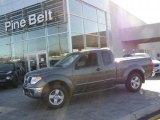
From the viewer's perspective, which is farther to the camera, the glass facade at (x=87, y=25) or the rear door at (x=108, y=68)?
the glass facade at (x=87, y=25)

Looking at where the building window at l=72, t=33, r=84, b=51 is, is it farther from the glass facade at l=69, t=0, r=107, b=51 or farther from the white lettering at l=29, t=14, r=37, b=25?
the white lettering at l=29, t=14, r=37, b=25

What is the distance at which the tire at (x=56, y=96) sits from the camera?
7.62 meters

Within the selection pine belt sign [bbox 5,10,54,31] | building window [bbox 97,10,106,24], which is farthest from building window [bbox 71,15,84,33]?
building window [bbox 97,10,106,24]

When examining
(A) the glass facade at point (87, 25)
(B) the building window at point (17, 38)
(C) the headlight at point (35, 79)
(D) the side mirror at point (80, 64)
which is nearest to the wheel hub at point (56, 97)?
(C) the headlight at point (35, 79)

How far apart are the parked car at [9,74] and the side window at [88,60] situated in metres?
7.07

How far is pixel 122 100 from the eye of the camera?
809cm

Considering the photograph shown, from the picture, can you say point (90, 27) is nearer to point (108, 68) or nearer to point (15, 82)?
point (15, 82)

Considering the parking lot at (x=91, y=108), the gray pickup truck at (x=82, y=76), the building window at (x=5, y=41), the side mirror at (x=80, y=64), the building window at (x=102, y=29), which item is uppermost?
the building window at (x=102, y=29)

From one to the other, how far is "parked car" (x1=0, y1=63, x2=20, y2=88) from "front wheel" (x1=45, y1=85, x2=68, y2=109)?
709 centimetres

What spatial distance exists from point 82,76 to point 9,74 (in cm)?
736

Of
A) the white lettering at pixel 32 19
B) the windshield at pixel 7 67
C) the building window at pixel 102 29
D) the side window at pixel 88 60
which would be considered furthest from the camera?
the building window at pixel 102 29

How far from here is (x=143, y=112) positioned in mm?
6602

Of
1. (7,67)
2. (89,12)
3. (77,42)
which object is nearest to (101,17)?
(89,12)

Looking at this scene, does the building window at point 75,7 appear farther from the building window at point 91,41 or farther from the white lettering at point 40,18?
the white lettering at point 40,18
